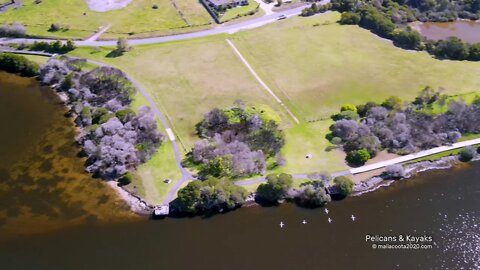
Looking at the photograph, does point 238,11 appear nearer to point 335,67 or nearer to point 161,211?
point 335,67

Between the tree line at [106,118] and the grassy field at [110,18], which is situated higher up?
the grassy field at [110,18]

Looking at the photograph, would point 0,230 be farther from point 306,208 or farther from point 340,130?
point 340,130

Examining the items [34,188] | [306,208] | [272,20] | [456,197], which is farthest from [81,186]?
[272,20]

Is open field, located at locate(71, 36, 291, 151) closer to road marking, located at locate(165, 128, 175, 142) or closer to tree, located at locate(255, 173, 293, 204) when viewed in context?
road marking, located at locate(165, 128, 175, 142)

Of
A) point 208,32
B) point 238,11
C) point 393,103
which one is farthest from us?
point 238,11

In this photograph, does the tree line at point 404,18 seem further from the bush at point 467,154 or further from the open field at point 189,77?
the bush at point 467,154

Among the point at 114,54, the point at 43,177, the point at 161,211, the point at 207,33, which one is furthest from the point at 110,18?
the point at 161,211

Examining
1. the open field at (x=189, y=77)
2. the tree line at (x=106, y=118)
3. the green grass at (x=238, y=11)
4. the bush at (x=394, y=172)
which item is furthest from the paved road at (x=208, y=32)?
the bush at (x=394, y=172)
